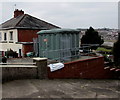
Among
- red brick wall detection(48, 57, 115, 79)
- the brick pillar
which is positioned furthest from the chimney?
the brick pillar

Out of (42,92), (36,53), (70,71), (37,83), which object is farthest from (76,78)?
(36,53)

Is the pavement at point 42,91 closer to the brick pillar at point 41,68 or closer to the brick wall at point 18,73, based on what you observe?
the brick wall at point 18,73

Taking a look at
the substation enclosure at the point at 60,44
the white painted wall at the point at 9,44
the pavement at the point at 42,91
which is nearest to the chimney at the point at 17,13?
the white painted wall at the point at 9,44

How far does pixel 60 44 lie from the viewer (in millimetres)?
11086

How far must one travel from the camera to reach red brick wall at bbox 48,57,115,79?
903 cm

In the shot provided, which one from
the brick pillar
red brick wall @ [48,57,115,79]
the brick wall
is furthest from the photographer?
red brick wall @ [48,57,115,79]

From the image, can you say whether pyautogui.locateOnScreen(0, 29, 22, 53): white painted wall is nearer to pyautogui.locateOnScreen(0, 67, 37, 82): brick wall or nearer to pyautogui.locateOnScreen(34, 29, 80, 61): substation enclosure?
pyautogui.locateOnScreen(34, 29, 80, 61): substation enclosure

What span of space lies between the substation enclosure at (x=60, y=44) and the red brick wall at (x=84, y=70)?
1.25 meters

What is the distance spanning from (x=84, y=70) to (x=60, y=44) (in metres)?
2.39

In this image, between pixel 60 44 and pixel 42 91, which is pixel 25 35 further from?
pixel 42 91

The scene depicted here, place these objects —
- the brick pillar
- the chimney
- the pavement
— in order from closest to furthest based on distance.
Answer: the pavement
the brick pillar
the chimney

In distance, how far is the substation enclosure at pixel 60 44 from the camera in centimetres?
1088

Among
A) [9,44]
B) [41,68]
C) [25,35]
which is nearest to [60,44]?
[41,68]

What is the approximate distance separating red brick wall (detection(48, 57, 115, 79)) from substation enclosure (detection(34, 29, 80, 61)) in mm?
1247
